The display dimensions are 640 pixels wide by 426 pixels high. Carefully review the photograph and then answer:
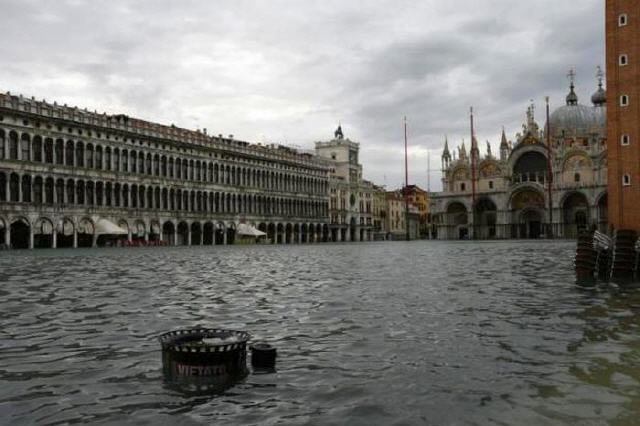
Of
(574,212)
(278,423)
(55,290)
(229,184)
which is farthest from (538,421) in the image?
(574,212)

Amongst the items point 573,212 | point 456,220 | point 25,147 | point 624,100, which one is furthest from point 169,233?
point 573,212

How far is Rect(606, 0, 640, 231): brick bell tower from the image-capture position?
125 feet

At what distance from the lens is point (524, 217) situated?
98.3 metres

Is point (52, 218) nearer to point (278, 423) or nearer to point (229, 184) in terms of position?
point (229, 184)

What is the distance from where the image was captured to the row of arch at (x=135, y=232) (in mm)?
59000

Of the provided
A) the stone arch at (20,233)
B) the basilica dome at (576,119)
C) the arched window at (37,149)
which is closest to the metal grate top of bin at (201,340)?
the stone arch at (20,233)

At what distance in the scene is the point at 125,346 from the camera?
9625 millimetres

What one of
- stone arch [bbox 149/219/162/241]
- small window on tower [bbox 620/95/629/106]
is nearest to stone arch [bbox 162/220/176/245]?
stone arch [bbox 149/219/162/241]

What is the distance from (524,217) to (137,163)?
58002mm

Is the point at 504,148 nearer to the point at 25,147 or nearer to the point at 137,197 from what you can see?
the point at 137,197

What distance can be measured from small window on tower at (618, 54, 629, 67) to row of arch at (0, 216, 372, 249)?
48.7 metres

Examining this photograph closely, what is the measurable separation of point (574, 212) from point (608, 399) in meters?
92.0

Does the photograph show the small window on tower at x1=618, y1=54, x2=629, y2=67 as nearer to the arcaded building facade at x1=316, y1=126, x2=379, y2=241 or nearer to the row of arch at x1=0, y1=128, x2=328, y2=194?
the row of arch at x1=0, y1=128, x2=328, y2=194

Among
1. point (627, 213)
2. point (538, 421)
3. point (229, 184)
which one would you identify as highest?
point (229, 184)
